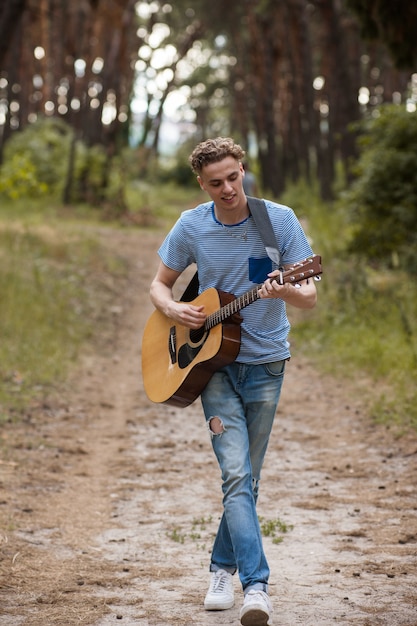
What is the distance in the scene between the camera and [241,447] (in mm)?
4488

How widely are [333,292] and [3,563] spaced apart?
369 inches

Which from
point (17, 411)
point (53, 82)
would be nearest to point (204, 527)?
point (17, 411)

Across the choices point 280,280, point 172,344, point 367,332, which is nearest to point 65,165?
point 367,332

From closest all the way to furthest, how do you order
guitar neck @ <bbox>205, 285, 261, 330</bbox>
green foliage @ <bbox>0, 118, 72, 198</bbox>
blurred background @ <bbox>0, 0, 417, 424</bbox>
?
guitar neck @ <bbox>205, 285, 261, 330</bbox> < blurred background @ <bbox>0, 0, 417, 424</bbox> < green foliage @ <bbox>0, 118, 72, 198</bbox>

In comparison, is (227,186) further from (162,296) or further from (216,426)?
(216,426)

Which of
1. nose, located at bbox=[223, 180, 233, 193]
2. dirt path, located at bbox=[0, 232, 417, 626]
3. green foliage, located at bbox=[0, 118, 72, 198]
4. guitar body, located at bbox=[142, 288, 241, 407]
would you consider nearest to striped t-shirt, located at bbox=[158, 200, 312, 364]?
guitar body, located at bbox=[142, 288, 241, 407]

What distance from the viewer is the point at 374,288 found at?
44.2 ft

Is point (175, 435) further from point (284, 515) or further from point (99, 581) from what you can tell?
point (99, 581)

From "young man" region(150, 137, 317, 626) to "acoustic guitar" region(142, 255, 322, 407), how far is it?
81 mm

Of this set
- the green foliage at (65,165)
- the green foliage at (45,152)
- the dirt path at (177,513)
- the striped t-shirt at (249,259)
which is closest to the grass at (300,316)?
the dirt path at (177,513)

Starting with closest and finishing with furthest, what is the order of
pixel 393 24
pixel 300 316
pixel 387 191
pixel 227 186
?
pixel 227 186 → pixel 393 24 → pixel 300 316 → pixel 387 191

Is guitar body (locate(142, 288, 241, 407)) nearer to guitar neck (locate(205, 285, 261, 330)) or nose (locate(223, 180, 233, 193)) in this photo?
guitar neck (locate(205, 285, 261, 330))

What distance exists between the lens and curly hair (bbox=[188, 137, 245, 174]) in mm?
4391

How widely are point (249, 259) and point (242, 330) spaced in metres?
0.35
